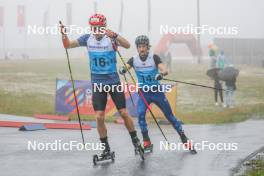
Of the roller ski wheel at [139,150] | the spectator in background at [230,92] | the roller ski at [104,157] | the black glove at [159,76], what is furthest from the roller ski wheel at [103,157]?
the spectator in background at [230,92]

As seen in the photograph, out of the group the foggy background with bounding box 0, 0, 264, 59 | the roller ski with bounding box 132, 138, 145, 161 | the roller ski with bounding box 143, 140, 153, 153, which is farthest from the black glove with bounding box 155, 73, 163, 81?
the foggy background with bounding box 0, 0, 264, 59

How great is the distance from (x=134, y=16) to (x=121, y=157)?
366 ft

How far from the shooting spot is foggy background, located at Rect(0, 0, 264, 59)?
111000 millimetres

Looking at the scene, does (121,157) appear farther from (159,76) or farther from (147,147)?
(159,76)

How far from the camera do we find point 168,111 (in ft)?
37.7

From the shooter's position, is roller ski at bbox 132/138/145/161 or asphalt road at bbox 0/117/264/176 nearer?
asphalt road at bbox 0/117/264/176

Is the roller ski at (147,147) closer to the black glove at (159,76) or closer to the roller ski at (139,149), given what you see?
the roller ski at (139,149)

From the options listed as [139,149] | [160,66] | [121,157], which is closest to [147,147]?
[121,157]

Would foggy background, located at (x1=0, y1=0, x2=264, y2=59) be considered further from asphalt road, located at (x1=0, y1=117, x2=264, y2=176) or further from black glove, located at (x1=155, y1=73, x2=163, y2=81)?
black glove, located at (x1=155, y1=73, x2=163, y2=81)

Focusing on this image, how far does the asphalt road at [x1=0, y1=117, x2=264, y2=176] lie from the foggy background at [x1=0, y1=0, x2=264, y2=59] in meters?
80.7

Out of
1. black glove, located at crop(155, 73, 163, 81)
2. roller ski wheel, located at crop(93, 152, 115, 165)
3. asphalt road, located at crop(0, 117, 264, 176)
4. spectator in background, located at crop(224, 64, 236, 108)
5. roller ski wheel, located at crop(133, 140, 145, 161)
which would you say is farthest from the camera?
spectator in background, located at crop(224, 64, 236, 108)

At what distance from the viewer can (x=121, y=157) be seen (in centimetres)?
1077

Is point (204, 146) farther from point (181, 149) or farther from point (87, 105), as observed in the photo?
point (87, 105)

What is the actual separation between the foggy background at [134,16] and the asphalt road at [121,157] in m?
80.7
